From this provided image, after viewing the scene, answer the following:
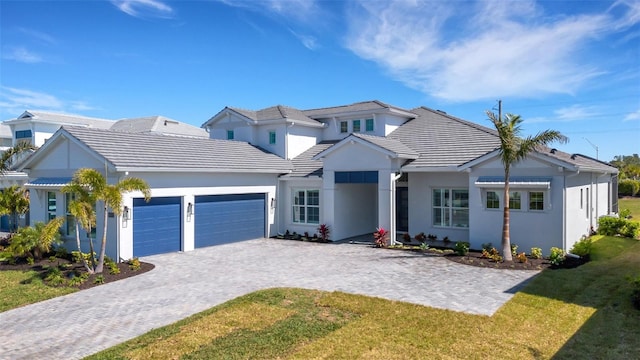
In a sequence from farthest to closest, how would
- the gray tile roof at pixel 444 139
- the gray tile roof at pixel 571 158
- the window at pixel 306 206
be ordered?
the window at pixel 306 206 < the gray tile roof at pixel 444 139 < the gray tile roof at pixel 571 158

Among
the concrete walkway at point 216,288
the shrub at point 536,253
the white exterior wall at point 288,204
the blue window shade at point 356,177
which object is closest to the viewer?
the concrete walkway at point 216,288

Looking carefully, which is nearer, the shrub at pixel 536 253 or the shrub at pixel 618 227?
the shrub at pixel 536 253

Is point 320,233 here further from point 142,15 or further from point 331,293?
point 142,15

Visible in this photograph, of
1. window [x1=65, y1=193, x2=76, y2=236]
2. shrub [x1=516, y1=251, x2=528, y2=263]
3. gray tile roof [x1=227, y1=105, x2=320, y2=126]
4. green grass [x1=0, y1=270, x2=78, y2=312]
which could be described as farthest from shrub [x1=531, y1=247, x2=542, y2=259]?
window [x1=65, y1=193, x2=76, y2=236]

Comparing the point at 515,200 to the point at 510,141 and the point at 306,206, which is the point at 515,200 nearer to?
the point at 510,141

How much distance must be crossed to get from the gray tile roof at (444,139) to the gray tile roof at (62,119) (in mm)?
37348

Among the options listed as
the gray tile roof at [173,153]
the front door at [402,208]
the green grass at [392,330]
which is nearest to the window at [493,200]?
the front door at [402,208]

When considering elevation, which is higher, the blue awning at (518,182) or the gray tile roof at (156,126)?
the gray tile roof at (156,126)

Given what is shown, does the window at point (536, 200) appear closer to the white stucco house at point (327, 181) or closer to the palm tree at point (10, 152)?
the white stucco house at point (327, 181)

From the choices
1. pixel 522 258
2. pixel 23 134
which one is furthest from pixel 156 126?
pixel 522 258

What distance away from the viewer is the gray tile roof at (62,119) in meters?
44.2

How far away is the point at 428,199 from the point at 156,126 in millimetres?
35428

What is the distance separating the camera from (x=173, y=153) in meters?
19.1

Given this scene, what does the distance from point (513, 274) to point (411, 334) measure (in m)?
6.81
